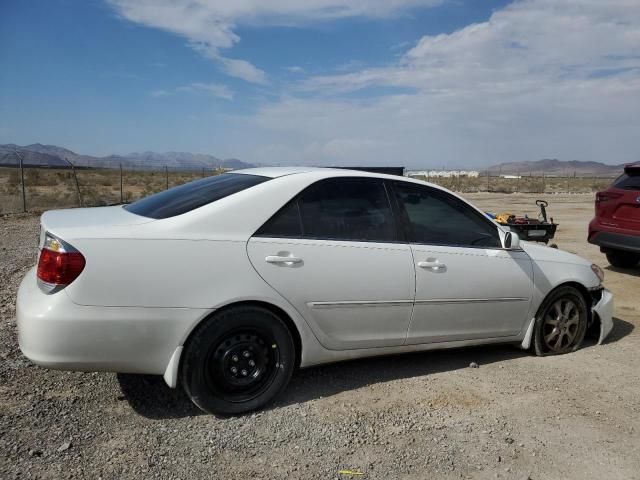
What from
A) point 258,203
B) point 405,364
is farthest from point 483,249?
point 258,203

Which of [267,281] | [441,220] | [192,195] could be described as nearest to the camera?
[267,281]

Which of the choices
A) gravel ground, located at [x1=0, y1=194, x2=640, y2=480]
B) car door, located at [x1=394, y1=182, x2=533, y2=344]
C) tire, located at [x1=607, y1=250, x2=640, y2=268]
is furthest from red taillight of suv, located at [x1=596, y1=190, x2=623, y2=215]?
car door, located at [x1=394, y1=182, x2=533, y2=344]

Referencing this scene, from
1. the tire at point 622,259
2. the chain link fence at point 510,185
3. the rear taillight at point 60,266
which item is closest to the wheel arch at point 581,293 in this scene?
the rear taillight at point 60,266

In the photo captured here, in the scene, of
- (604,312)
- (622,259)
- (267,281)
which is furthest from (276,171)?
(622,259)

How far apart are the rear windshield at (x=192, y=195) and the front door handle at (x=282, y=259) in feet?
1.73

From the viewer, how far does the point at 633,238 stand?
24.3 ft

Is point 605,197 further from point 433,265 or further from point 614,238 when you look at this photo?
point 433,265

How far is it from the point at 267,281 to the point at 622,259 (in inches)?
290

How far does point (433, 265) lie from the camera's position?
13.2ft

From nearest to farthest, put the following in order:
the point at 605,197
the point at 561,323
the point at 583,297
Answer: the point at 561,323 → the point at 583,297 → the point at 605,197

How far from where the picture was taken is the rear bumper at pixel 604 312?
5.04 meters

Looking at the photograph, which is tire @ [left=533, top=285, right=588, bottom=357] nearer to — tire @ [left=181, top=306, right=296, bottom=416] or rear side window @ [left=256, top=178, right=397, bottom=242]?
rear side window @ [left=256, top=178, right=397, bottom=242]

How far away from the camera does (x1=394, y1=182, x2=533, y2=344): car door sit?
4.04m

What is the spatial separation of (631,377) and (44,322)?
434cm
